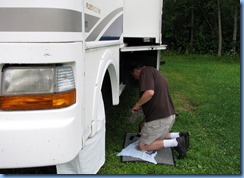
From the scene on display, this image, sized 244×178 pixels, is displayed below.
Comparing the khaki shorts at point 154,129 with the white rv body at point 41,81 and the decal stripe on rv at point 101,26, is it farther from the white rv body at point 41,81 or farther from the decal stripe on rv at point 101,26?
the white rv body at point 41,81

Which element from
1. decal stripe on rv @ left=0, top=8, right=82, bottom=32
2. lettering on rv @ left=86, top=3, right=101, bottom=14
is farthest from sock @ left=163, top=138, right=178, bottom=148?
decal stripe on rv @ left=0, top=8, right=82, bottom=32

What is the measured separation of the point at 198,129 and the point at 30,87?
3.57 meters

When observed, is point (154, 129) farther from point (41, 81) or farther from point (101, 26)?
point (41, 81)

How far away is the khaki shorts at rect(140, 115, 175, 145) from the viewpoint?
411 centimetres

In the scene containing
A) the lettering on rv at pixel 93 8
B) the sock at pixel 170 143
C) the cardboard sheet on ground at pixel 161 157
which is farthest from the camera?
the sock at pixel 170 143

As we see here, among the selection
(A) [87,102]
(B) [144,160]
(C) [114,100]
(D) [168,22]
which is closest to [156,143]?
(B) [144,160]

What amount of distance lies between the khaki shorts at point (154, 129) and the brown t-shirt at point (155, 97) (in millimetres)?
52

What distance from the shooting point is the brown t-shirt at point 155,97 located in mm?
4074

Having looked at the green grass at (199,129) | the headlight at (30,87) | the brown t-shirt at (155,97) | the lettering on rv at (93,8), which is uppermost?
the lettering on rv at (93,8)

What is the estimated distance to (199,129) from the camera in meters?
5.17

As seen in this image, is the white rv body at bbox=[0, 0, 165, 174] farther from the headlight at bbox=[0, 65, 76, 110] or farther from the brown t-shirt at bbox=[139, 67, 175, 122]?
the brown t-shirt at bbox=[139, 67, 175, 122]

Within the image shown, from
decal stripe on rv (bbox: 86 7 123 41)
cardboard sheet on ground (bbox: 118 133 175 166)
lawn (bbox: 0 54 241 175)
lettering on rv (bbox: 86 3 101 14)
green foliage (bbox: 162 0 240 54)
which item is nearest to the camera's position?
lettering on rv (bbox: 86 3 101 14)

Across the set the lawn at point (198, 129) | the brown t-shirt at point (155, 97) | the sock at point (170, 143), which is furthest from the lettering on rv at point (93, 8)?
the sock at point (170, 143)

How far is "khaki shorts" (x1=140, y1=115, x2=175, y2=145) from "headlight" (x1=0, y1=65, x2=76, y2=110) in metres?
2.15
